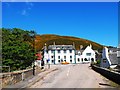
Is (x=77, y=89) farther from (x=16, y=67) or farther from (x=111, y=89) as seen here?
(x=16, y=67)

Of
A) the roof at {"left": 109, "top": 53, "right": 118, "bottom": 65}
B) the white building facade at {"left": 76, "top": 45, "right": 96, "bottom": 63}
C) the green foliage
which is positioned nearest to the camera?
the green foliage

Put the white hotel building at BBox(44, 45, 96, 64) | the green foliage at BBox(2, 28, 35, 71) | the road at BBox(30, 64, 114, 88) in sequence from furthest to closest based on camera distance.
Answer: the white hotel building at BBox(44, 45, 96, 64), the green foliage at BBox(2, 28, 35, 71), the road at BBox(30, 64, 114, 88)

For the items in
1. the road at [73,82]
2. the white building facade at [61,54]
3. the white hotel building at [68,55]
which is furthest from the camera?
the white hotel building at [68,55]

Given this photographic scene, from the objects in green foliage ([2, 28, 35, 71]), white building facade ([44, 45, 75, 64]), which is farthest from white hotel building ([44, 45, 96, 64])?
green foliage ([2, 28, 35, 71])

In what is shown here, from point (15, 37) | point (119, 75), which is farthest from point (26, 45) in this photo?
point (119, 75)

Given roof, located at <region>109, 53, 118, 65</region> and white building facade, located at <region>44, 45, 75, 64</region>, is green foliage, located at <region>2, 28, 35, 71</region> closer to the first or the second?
roof, located at <region>109, 53, 118, 65</region>

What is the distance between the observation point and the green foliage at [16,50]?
44.3 m

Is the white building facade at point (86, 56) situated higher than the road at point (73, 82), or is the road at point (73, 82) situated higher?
the white building facade at point (86, 56)

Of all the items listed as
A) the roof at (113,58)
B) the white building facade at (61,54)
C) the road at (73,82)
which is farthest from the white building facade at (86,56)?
the road at (73,82)

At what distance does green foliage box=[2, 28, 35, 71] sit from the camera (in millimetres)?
44303

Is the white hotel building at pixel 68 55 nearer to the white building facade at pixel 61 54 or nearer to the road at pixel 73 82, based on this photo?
the white building facade at pixel 61 54

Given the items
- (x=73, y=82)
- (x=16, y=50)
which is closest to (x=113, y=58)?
(x=16, y=50)

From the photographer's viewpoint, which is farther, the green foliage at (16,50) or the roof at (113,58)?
the roof at (113,58)

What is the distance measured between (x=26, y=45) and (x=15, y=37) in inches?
111
